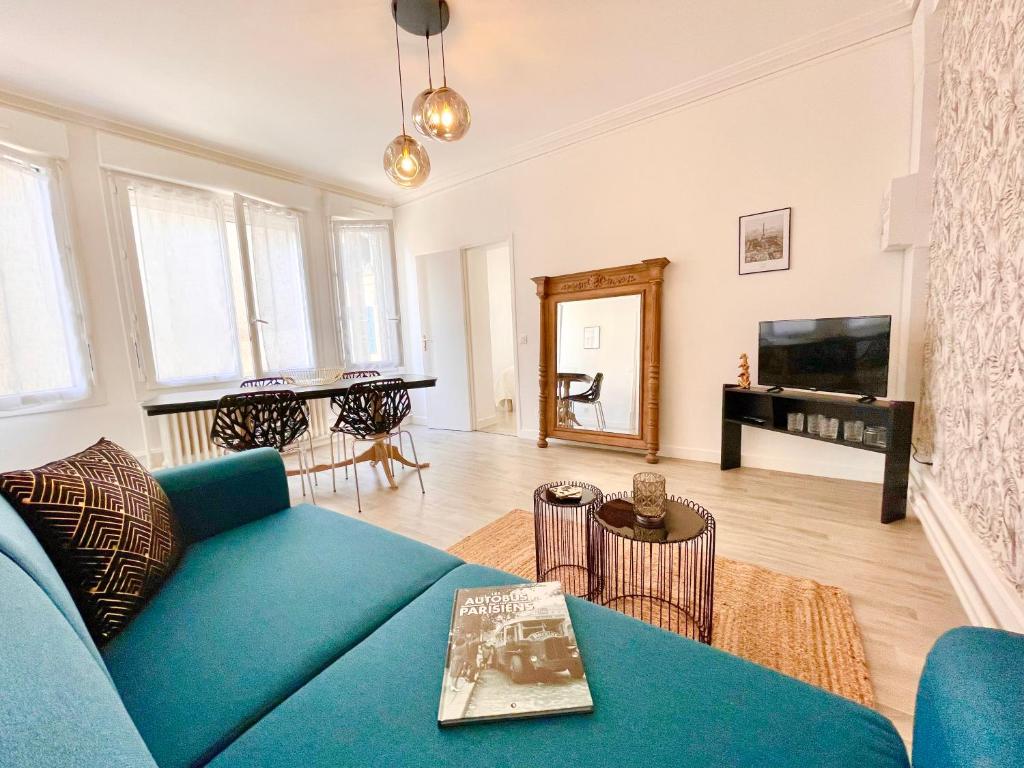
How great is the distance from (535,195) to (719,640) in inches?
150

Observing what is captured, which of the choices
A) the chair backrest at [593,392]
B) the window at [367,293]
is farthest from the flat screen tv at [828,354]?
the window at [367,293]

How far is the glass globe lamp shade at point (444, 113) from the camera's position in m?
2.09

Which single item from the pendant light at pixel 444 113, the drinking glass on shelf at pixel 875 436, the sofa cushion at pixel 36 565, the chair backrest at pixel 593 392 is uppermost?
the pendant light at pixel 444 113

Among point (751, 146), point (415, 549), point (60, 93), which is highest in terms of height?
point (60, 93)

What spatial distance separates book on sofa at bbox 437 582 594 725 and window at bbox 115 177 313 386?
390 centimetres

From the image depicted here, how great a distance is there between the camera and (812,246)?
2.87m

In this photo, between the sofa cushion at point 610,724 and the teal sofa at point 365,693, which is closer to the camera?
the teal sofa at point 365,693

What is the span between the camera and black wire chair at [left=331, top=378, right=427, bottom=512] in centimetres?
289

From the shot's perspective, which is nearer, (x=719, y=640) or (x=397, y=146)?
(x=719, y=640)

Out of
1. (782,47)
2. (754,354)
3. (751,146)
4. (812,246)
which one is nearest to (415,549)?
(754,354)

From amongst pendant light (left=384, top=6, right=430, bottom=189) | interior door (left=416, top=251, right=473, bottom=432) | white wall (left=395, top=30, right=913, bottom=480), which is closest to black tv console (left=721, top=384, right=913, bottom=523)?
white wall (left=395, top=30, right=913, bottom=480)

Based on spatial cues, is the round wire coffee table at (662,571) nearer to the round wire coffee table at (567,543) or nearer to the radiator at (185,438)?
the round wire coffee table at (567,543)

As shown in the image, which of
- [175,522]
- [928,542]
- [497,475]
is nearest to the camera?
[175,522]

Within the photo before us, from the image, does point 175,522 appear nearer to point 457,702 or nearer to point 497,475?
point 457,702
